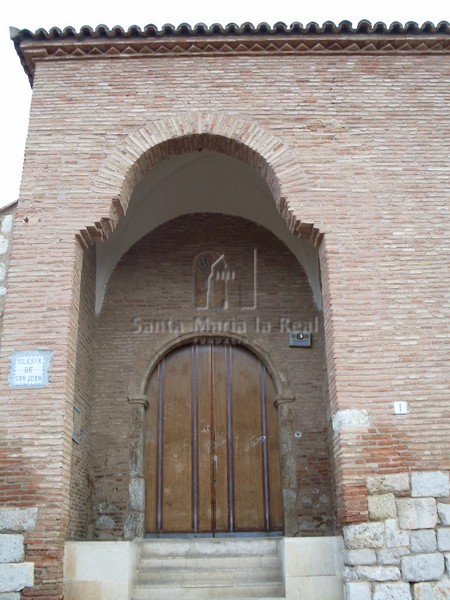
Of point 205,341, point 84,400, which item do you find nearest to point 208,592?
point 84,400

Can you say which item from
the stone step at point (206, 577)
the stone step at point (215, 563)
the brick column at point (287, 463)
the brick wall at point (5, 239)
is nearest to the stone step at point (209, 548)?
the stone step at point (215, 563)

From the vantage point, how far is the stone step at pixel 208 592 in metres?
5.95

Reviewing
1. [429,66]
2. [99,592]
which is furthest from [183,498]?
[429,66]

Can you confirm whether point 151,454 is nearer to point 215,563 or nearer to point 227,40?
point 215,563

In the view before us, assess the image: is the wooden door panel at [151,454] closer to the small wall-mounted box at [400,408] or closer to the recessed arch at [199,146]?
the recessed arch at [199,146]

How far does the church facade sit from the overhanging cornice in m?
0.02

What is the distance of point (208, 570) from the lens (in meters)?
6.35

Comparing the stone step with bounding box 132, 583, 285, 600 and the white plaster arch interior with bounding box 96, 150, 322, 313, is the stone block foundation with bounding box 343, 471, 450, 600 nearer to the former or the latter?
the stone step with bounding box 132, 583, 285, 600

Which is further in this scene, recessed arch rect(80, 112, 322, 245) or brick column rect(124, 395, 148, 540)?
brick column rect(124, 395, 148, 540)

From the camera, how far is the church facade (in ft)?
18.7

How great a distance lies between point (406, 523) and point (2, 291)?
14.7ft

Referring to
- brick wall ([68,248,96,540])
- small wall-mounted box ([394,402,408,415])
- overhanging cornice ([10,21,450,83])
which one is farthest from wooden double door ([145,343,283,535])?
overhanging cornice ([10,21,450,83])

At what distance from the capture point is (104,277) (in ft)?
28.7

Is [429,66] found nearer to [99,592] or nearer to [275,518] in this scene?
[275,518]
